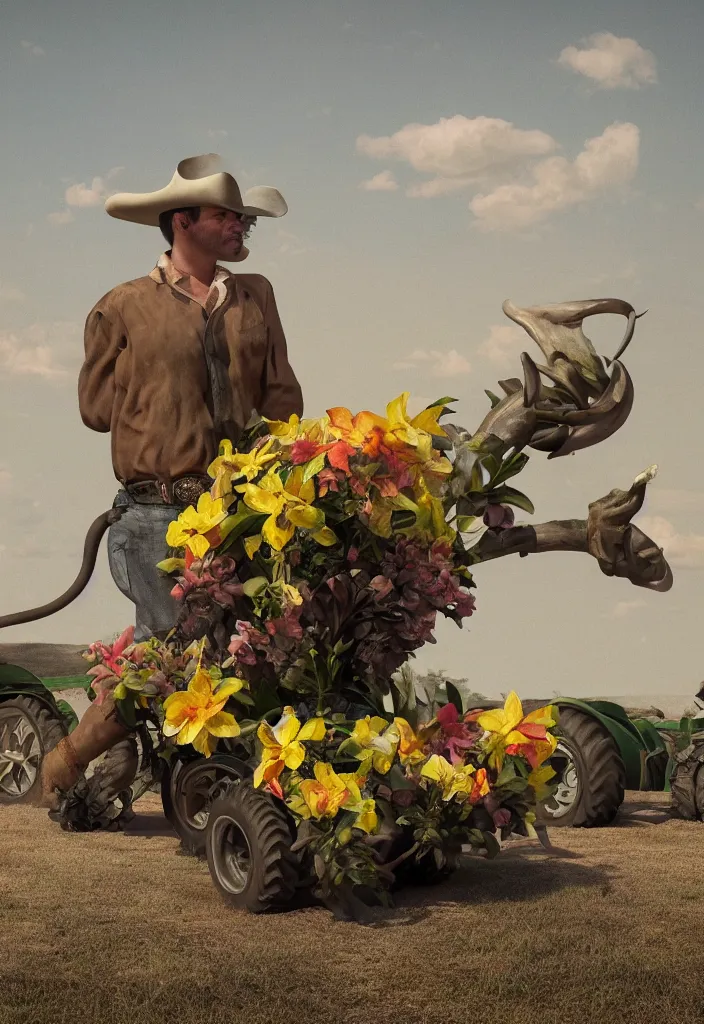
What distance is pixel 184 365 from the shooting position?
230 inches

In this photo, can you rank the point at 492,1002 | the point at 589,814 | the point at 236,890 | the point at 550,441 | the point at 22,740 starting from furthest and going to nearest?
1. the point at 22,740
2. the point at 589,814
3. the point at 550,441
4. the point at 236,890
5. the point at 492,1002

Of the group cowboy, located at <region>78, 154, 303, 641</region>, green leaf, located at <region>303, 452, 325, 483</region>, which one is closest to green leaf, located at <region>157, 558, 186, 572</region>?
green leaf, located at <region>303, 452, 325, 483</region>

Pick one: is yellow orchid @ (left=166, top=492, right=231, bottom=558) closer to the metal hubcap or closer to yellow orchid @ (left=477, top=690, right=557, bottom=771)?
yellow orchid @ (left=477, top=690, right=557, bottom=771)

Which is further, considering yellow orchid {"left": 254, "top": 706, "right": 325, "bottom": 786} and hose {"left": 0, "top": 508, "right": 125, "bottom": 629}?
hose {"left": 0, "top": 508, "right": 125, "bottom": 629}

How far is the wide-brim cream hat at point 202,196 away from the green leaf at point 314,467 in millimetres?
1812

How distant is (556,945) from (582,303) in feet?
8.87

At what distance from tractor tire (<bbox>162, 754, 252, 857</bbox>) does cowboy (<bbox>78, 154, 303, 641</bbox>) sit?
0.67 meters

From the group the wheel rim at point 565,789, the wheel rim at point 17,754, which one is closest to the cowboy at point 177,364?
the wheel rim at point 17,754

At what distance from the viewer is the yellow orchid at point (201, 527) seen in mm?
4785

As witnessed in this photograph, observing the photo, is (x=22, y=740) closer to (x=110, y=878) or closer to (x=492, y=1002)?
(x=110, y=878)

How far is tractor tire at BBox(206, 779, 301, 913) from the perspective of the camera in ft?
14.5

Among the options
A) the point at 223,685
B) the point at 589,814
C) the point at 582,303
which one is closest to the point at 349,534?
the point at 223,685

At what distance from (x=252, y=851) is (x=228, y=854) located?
275 millimetres

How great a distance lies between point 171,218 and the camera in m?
6.15
